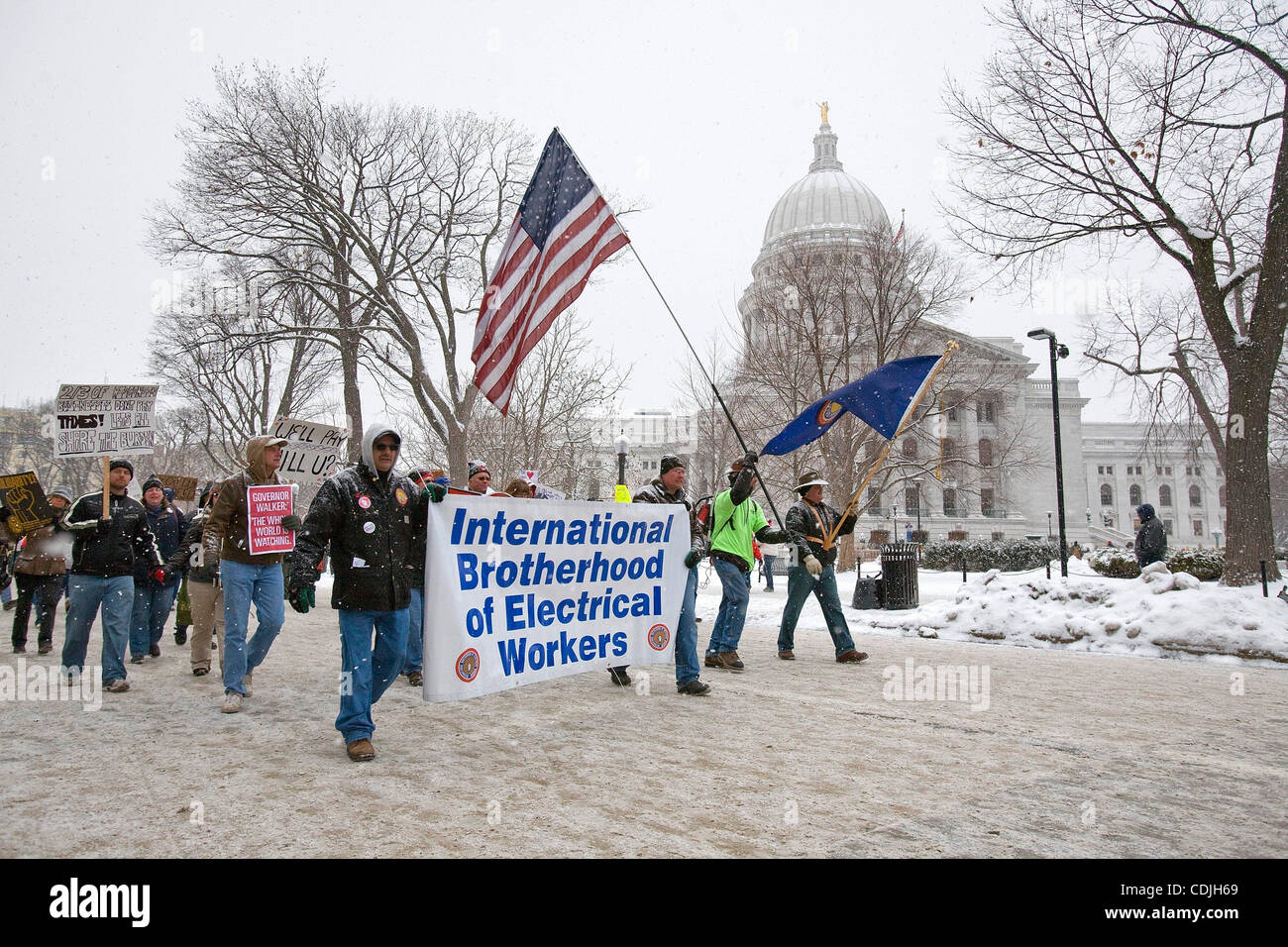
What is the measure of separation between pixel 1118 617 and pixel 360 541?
9.45 metres

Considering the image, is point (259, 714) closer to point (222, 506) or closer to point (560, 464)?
point (222, 506)

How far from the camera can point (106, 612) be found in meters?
6.36

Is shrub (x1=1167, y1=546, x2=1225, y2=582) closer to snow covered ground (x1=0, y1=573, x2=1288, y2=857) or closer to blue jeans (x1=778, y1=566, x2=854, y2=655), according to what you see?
snow covered ground (x1=0, y1=573, x2=1288, y2=857)

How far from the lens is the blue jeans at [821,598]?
26.3 feet

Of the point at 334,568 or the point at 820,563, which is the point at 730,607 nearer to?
the point at 820,563

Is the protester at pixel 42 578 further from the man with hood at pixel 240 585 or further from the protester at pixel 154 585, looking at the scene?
the man with hood at pixel 240 585

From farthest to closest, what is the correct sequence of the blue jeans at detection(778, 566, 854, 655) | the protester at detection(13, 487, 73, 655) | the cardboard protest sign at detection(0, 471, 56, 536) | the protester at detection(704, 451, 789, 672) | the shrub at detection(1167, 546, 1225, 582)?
the shrub at detection(1167, 546, 1225, 582) < the cardboard protest sign at detection(0, 471, 56, 536) < the protester at detection(13, 487, 73, 655) < the blue jeans at detection(778, 566, 854, 655) < the protester at detection(704, 451, 789, 672)

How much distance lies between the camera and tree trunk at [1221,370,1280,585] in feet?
43.1

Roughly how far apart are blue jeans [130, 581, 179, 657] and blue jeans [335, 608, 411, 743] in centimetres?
517

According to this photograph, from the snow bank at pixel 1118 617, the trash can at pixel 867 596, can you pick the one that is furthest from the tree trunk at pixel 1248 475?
the trash can at pixel 867 596

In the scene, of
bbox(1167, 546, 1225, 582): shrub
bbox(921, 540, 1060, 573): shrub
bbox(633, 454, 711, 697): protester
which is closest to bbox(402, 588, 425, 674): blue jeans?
bbox(633, 454, 711, 697): protester

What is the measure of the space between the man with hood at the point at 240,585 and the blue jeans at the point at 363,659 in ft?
5.45
